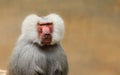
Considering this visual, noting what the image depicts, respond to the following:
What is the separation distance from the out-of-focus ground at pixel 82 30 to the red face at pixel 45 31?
4.26ft

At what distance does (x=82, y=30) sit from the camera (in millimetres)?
3105

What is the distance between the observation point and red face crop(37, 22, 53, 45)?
1273 mm

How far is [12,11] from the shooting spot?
3346 mm

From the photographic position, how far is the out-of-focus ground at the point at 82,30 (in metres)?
2.66

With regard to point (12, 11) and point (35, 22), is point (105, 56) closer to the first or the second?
point (12, 11)

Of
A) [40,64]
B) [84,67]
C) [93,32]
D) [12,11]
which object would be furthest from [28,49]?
[12,11]

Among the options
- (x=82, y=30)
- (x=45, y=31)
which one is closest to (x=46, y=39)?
(x=45, y=31)

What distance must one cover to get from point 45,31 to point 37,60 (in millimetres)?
112

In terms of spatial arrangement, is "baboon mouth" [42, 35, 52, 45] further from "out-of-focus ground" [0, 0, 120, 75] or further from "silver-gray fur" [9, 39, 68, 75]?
"out-of-focus ground" [0, 0, 120, 75]

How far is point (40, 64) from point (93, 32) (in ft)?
5.95

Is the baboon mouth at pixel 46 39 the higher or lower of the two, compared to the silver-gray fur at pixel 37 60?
higher

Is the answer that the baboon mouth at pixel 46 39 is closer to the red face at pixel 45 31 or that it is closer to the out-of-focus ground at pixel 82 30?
the red face at pixel 45 31

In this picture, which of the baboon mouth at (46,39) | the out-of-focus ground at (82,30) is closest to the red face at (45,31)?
the baboon mouth at (46,39)

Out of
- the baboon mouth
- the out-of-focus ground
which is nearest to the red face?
the baboon mouth
